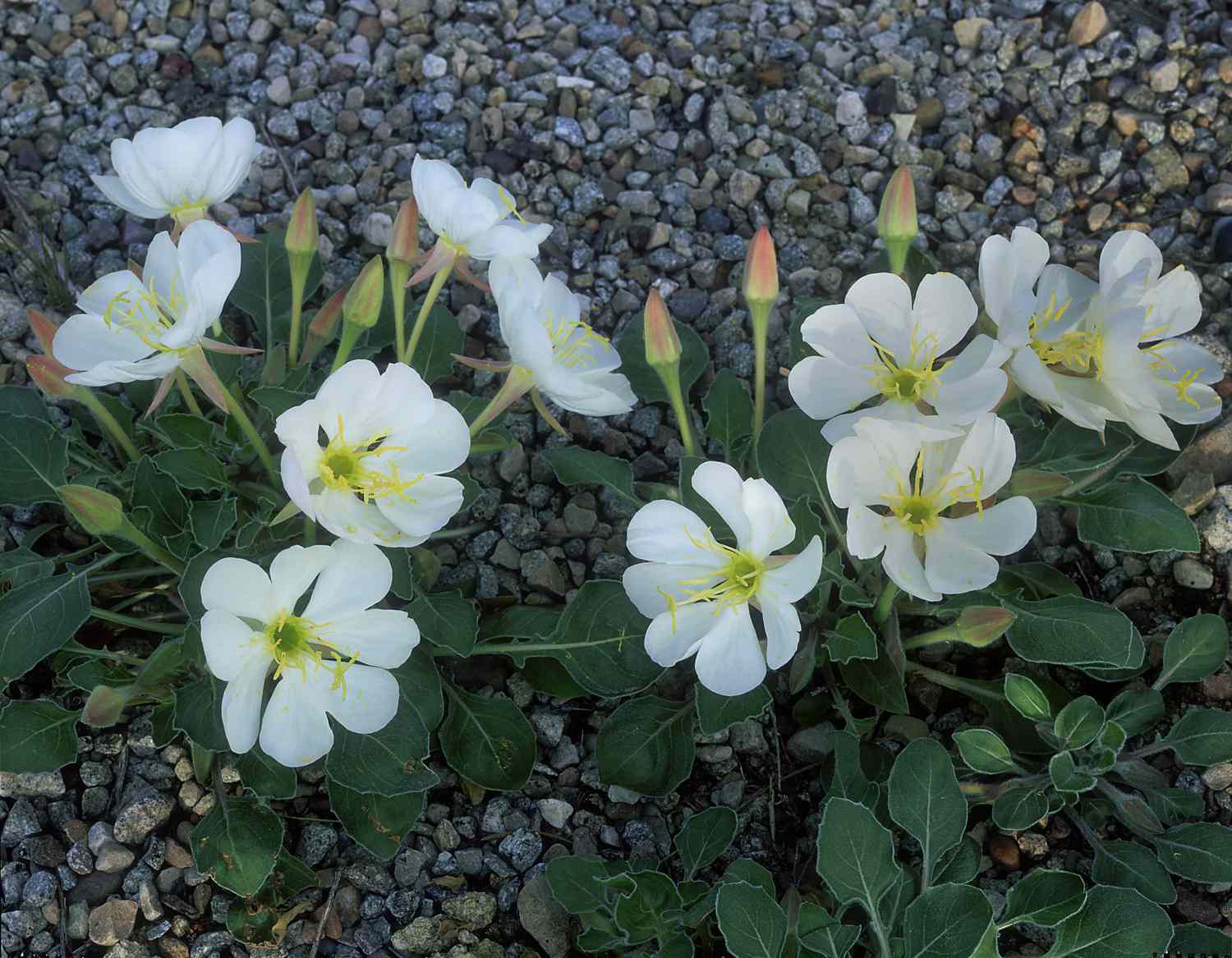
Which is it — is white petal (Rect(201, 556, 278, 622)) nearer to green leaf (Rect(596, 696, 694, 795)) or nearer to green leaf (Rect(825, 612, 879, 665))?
green leaf (Rect(596, 696, 694, 795))

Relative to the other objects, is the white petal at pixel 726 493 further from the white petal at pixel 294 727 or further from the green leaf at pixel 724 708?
the white petal at pixel 294 727

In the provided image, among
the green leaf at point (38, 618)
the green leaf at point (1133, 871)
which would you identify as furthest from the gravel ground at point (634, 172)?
the green leaf at point (38, 618)

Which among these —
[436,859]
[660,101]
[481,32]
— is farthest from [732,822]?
[481,32]

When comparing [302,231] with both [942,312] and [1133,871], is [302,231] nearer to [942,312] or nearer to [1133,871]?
[942,312]

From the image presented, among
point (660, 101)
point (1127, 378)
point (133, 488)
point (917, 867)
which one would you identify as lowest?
point (917, 867)

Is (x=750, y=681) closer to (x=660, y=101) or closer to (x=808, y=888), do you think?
(x=808, y=888)

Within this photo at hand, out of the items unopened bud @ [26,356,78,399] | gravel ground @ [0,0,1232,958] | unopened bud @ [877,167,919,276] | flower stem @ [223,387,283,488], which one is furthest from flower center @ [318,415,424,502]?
unopened bud @ [877,167,919,276]
